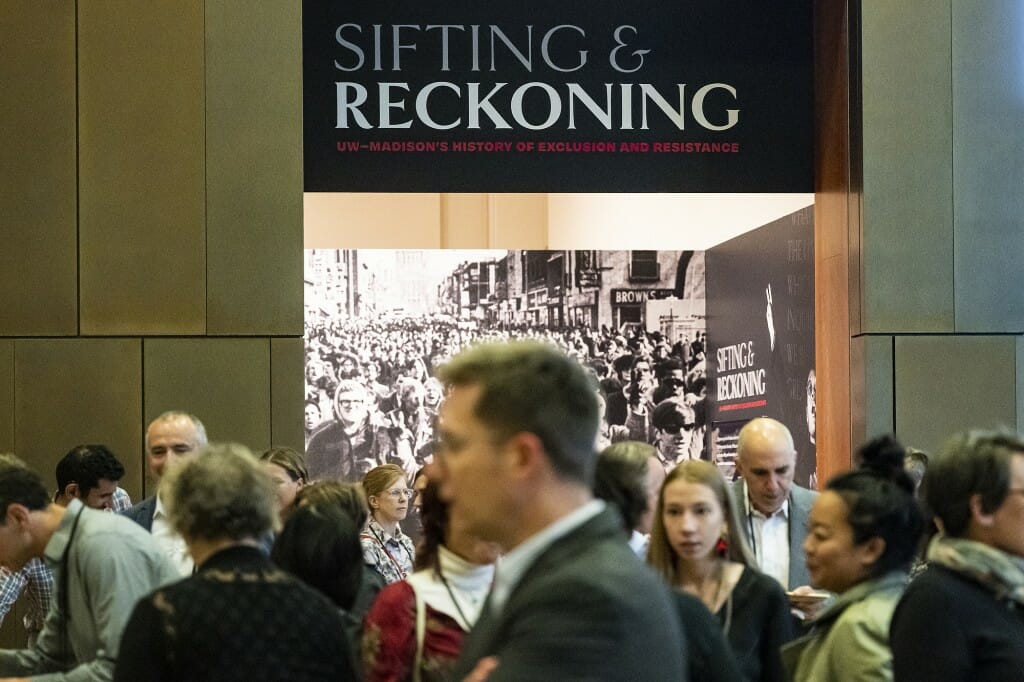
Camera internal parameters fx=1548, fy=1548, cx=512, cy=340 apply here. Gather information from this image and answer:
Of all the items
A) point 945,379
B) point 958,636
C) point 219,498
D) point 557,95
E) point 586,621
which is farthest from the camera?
point 557,95

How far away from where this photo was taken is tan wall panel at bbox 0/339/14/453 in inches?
337

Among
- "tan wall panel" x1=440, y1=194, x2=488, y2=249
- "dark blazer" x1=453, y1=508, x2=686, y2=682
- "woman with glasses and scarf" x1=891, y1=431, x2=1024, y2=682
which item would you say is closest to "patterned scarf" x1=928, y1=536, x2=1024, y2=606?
"woman with glasses and scarf" x1=891, y1=431, x2=1024, y2=682

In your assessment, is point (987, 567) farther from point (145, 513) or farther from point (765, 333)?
point (765, 333)

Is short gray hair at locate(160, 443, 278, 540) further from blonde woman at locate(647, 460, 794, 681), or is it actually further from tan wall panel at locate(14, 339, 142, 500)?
tan wall panel at locate(14, 339, 142, 500)

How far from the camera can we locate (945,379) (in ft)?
29.2

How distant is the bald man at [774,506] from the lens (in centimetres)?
614

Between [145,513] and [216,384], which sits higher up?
[216,384]

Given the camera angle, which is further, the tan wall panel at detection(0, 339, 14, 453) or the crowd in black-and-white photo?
the crowd in black-and-white photo

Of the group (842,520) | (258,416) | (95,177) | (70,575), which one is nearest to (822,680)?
(842,520)

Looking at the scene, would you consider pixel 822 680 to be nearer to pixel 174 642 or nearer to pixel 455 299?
pixel 174 642

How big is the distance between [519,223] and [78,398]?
10.4 feet

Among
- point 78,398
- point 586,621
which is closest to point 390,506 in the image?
point 78,398

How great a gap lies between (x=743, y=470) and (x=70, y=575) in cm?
306

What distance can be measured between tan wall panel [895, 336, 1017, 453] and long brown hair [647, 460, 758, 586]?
4.89 m
